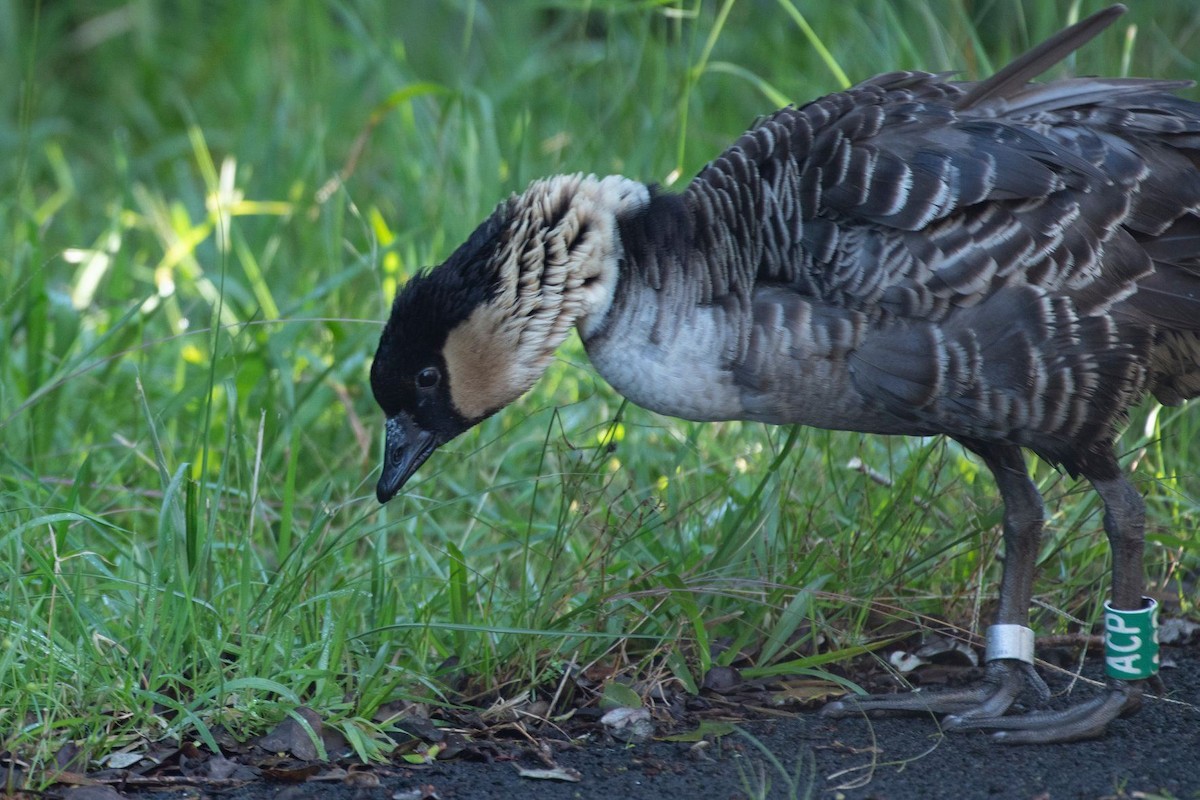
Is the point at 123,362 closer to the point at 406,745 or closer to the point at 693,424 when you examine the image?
the point at 693,424

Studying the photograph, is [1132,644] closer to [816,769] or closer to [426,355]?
[816,769]

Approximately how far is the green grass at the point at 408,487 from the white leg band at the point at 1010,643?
0.20 meters

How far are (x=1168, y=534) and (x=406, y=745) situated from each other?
246cm

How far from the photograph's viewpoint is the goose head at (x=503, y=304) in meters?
3.97

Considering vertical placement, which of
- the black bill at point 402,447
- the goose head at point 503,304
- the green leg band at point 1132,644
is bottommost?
the green leg band at point 1132,644

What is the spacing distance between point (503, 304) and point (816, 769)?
1.49 meters

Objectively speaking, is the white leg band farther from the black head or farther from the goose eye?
the goose eye

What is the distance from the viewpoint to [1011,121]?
13.1 feet

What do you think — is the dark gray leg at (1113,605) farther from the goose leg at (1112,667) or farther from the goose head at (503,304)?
the goose head at (503,304)

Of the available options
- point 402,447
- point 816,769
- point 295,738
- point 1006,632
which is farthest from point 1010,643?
point 295,738

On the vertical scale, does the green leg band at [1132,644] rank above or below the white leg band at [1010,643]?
above

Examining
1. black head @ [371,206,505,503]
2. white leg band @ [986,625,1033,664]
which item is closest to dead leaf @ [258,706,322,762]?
black head @ [371,206,505,503]

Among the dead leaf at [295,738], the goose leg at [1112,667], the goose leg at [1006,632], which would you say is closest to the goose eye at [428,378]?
the dead leaf at [295,738]

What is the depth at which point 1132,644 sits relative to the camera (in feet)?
12.8
